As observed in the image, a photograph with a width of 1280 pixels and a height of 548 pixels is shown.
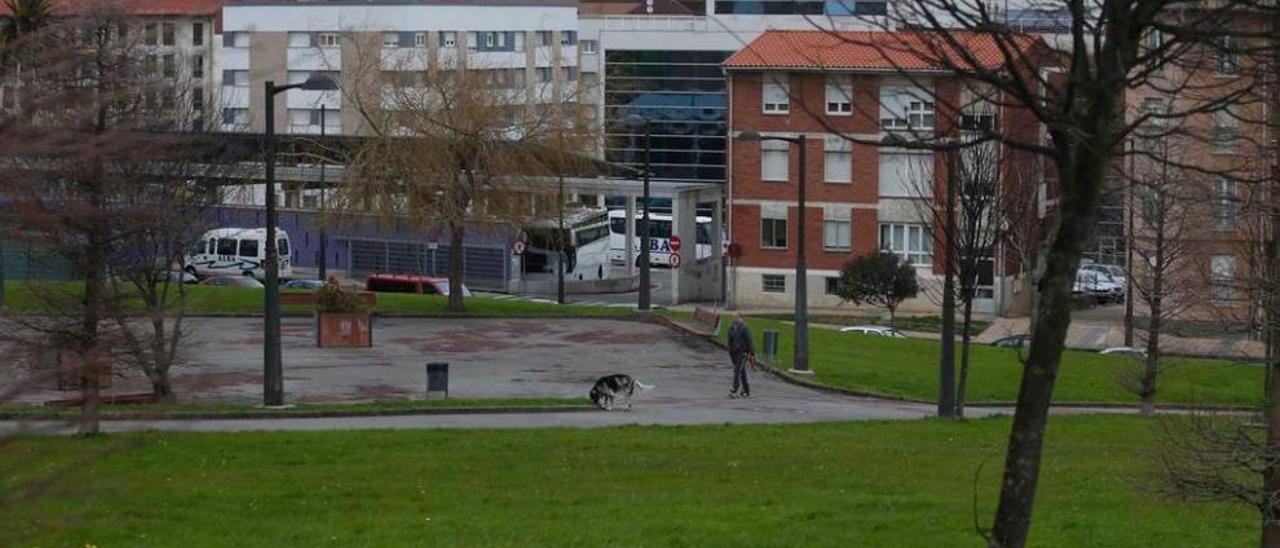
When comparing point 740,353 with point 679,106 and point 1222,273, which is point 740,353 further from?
point 679,106

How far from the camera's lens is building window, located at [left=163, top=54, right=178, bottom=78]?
96.7 ft

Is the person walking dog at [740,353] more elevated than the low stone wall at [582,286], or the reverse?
the low stone wall at [582,286]

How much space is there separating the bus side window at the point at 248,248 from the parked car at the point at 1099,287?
31.7 meters

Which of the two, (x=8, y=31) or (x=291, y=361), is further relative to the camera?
(x=291, y=361)

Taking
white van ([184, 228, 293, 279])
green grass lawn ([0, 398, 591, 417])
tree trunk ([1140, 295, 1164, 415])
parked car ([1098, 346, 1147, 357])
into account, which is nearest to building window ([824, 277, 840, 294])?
parked car ([1098, 346, 1147, 357])

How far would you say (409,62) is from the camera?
170 feet

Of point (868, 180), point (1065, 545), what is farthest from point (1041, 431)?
point (868, 180)

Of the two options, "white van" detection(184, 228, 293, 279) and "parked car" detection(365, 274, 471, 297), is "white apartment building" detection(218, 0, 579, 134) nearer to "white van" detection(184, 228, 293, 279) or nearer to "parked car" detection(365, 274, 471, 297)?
"white van" detection(184, 228, 293, 279)

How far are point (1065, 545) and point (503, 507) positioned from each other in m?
5.22

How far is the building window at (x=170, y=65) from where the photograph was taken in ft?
96.7

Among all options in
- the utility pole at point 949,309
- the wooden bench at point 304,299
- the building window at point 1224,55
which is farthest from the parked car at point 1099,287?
the building window at point 1224,55

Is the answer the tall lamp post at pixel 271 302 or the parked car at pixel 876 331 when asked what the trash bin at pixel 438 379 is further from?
the parked car at pixel 876 331

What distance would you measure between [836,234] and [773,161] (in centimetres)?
358

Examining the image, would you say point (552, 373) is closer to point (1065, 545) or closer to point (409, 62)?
point (409, 62)
